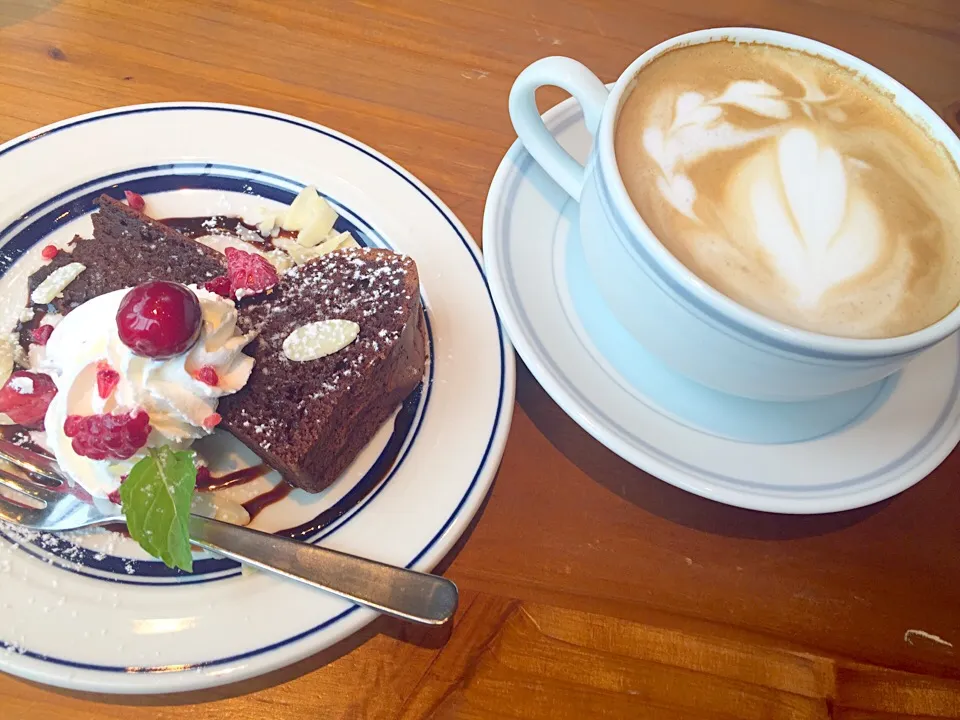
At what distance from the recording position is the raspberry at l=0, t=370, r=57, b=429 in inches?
33.6

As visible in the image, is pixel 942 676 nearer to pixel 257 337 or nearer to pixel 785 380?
pixel 785 380

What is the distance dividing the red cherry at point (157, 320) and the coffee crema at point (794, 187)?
529mm

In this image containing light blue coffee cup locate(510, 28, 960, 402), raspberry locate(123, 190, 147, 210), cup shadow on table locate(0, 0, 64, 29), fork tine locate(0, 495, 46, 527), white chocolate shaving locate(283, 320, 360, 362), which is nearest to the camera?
light blue coffee cup locate(510, 28, 960, 402)

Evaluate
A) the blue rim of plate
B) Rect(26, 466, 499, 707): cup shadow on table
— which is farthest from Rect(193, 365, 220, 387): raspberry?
Rect(26, 466, 499, 707): cup shadow on table

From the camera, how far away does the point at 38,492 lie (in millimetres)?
821

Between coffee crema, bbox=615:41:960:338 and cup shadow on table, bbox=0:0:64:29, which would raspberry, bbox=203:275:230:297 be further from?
cup shadow on table, bbox=0:0:64:29

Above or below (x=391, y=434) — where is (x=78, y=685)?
below

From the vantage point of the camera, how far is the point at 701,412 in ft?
2.80

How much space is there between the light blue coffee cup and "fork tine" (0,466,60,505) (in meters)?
0.71

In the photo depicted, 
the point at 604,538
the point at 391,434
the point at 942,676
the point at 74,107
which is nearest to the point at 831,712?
the point at 942,676

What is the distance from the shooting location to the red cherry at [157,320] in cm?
77

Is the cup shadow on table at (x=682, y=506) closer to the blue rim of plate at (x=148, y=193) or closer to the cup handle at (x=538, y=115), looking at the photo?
the blue rim of plate at (x=148, y=193)

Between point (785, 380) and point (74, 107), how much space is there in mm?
1174

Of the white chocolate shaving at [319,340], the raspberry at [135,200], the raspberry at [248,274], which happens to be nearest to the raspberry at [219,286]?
the raspberry at [248,274]
